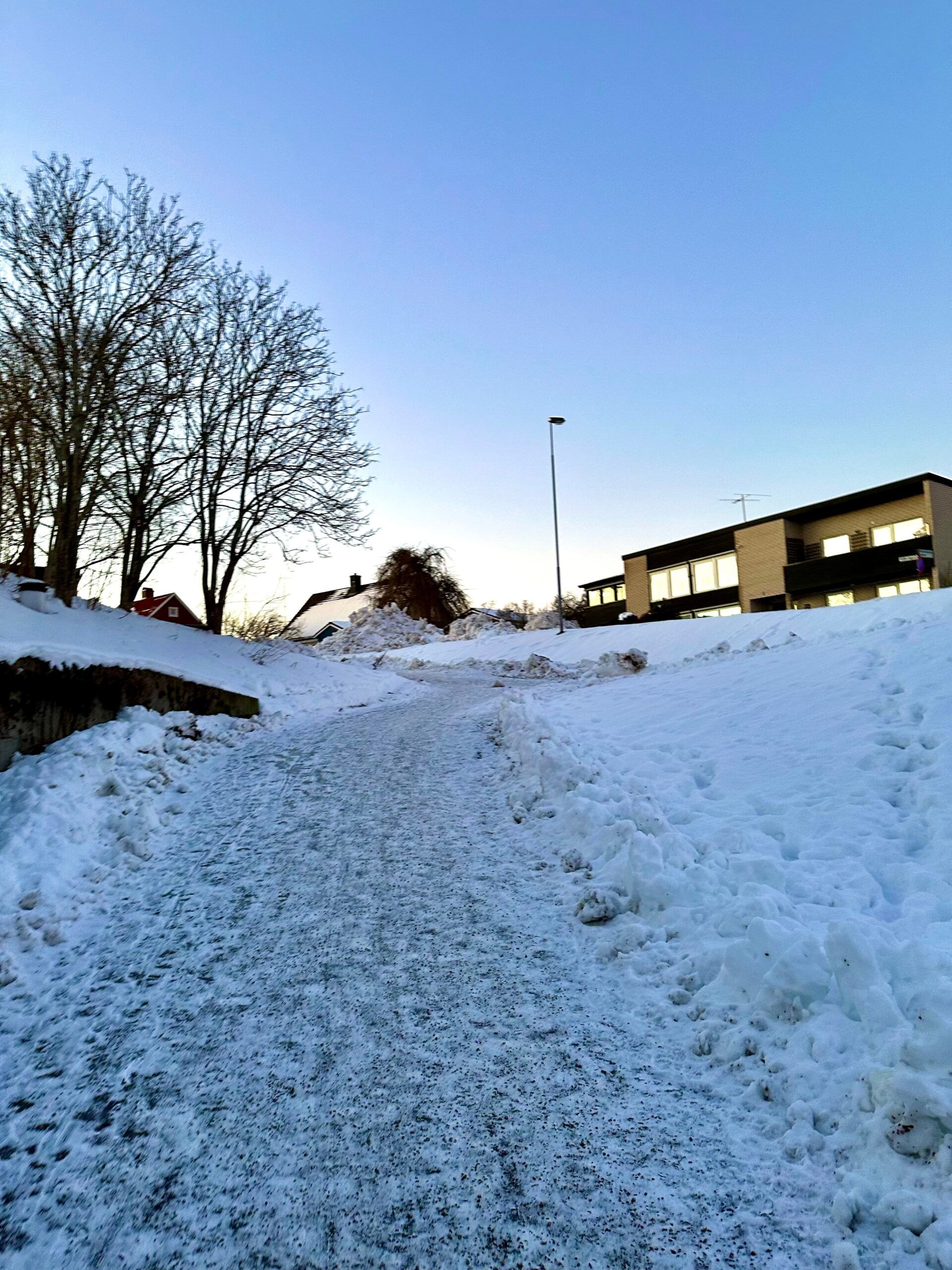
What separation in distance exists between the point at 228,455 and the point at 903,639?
13876 millimetres

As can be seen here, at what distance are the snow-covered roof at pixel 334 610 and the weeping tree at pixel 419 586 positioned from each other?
193cm

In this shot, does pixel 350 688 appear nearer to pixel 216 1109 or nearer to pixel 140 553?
pixel 140 553

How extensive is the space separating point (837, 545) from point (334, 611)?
120ft

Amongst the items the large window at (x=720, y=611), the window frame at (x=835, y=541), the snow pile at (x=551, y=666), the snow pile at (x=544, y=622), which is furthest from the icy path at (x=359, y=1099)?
the snow pile at (x=544, y=622)

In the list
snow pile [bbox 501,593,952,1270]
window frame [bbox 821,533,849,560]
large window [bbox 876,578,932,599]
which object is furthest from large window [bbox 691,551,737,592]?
snow pile [bbox 501,593,952,1270]

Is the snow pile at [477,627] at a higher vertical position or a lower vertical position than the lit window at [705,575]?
lower

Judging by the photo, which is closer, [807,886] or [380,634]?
[807,886]

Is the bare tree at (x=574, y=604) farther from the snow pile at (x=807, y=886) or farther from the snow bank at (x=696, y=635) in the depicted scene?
the snow pile at (x=807, y=886)

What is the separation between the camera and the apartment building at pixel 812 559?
84.2 feet

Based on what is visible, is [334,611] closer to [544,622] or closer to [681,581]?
[544,622]

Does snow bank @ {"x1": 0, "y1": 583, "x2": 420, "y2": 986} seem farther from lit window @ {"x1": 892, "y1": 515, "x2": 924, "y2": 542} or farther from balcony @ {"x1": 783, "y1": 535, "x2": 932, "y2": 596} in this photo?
lit window @ {"x1": 892, "y1": 515, "x2": 924, "y2": 542}

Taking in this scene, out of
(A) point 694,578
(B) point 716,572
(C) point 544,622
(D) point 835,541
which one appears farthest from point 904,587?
(C) point 544,622

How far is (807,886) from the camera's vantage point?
4188mm

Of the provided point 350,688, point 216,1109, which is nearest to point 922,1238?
point 216,1109
